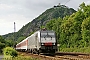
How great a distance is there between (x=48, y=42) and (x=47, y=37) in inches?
35.0

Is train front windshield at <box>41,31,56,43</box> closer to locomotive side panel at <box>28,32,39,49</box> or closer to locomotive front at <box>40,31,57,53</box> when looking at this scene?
locomotive front at <box>40,31,57,53</box>

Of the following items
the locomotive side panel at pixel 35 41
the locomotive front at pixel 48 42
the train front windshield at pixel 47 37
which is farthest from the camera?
the locomotive side panel at pixel 35 41

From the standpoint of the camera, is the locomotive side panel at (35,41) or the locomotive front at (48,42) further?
the locomotive side panel at (35,41)

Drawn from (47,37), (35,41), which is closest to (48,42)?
(47,37)

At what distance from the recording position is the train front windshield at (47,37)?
98.0 ft

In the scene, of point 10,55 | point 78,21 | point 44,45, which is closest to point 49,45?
point 44,45

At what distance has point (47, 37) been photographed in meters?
30.3

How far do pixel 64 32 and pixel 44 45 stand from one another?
152 ft

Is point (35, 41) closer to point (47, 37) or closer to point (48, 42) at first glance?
point (47, 37)

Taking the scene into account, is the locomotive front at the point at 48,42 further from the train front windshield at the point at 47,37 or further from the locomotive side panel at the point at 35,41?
the locomotive side panel at the point at 35,41

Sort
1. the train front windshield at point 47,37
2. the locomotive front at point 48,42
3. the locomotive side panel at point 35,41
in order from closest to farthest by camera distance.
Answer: the locomotive front at point 48,42 < the train front windshield at point 47,37 < the locomotive side panel at point 35,41

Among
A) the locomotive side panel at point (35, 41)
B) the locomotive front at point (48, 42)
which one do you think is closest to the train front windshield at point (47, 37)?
the locomotive front at point (48, 42)

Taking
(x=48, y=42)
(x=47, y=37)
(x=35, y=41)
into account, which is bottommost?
(x=48, y=42)

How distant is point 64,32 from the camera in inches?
2963
